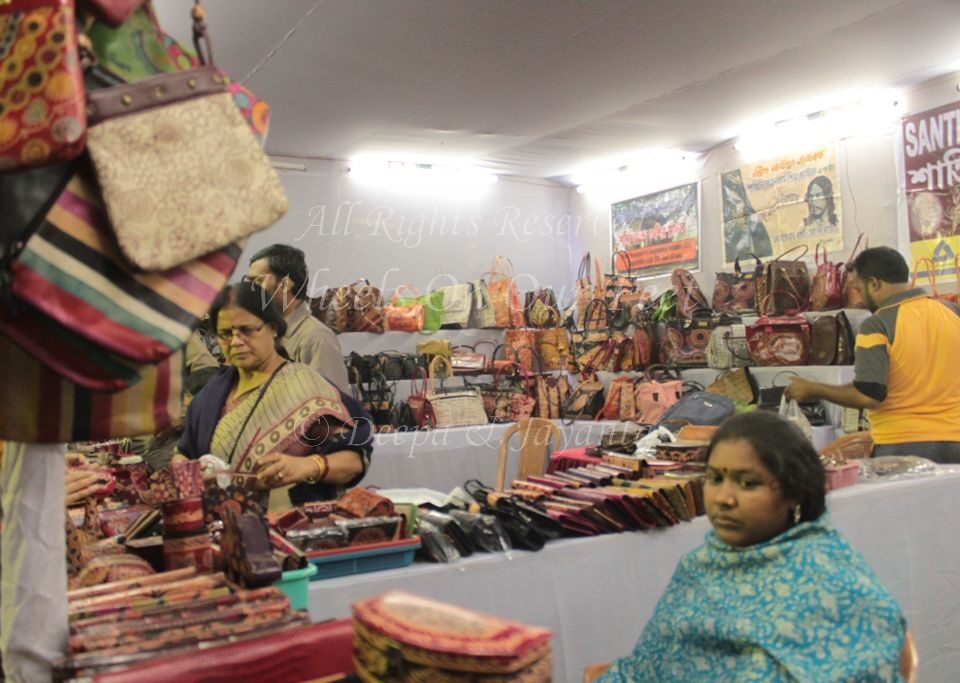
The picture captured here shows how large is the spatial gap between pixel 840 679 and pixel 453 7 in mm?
3481

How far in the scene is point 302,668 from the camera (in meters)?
0.92

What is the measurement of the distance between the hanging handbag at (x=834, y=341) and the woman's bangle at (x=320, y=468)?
414 cm

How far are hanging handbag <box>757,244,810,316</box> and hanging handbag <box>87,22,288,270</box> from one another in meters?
5.42

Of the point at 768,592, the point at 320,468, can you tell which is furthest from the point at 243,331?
the point at 768,592

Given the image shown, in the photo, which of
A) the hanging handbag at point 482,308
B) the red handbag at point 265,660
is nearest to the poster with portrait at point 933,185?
the hanging handbag at point 482,308

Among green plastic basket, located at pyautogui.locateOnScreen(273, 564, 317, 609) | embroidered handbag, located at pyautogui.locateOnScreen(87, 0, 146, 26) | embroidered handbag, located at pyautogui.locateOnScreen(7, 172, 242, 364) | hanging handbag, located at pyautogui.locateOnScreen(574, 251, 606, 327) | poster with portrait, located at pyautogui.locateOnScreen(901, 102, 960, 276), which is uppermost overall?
poster with portrait, located at pyautogui.locateOnScreen(901, 102, 960, 276)

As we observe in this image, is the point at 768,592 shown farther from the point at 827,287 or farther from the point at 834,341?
the point at 827,287

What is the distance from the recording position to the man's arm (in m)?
3.89

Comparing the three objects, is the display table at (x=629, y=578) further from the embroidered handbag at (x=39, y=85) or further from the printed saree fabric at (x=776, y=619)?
the embroidered handbag at (x=39, y=85)

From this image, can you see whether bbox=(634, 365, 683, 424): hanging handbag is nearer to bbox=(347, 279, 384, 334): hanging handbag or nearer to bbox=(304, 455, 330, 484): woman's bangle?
bbox=(347, 279, 384, 334): hanging handbag

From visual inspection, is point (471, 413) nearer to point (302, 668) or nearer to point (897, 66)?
point (897, 66)

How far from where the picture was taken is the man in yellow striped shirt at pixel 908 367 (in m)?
3.83

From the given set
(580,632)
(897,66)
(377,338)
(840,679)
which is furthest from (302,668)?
(377,338)

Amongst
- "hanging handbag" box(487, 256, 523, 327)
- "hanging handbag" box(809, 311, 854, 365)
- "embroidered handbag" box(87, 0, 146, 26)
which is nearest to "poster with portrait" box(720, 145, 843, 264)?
"hanging handbag" box(809, 311, 854, 365)
